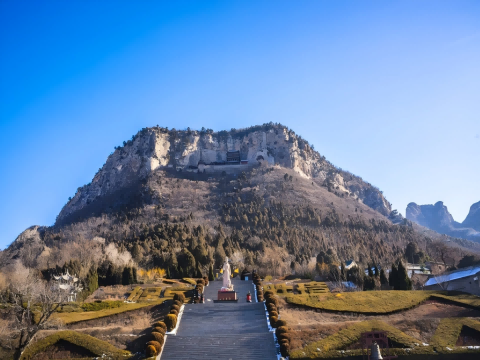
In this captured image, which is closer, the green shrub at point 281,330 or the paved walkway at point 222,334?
the paved walkway at point 222,334

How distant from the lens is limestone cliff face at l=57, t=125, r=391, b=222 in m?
125

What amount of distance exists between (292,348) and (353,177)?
152327mm

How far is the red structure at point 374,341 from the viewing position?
22062 millimetres

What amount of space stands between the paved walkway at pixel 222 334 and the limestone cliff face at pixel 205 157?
9229cm

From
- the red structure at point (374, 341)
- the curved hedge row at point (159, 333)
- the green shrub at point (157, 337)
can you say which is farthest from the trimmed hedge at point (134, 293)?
the red structure at point (374, 341)

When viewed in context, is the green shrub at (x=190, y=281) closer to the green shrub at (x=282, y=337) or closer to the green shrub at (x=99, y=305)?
the green shrub at (x=99, y=305)

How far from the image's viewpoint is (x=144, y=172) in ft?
402

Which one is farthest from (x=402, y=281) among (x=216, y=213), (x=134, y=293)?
(x=216, y=213)

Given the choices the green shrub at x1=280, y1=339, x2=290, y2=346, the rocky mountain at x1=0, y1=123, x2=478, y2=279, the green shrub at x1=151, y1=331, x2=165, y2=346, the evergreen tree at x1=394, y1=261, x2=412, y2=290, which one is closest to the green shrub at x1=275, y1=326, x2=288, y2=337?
the green shrub at x1=280, y1=339, x2=290, y2=346

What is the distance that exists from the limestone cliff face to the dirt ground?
95959 mm

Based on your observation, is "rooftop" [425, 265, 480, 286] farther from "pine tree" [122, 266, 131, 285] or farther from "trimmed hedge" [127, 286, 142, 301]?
"pine tree" [122, 266, 131, 285]

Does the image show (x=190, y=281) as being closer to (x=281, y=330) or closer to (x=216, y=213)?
(x=281, y=330)

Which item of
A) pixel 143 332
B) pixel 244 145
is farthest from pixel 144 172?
pixel 143 332

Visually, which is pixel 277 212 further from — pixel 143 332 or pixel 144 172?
pixel 143 332
